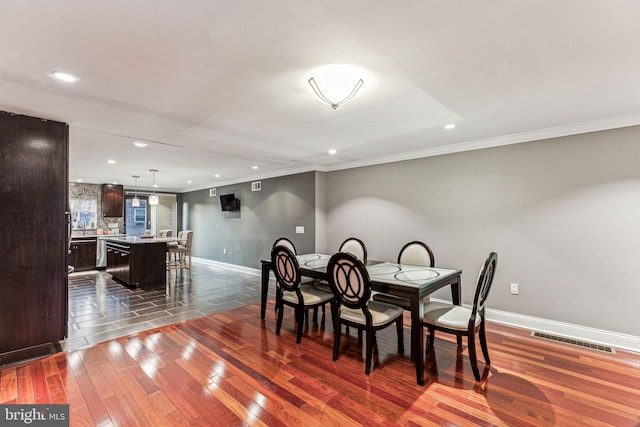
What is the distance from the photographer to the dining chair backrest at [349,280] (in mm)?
2516

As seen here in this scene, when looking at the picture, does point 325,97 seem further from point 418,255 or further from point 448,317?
point 418,255

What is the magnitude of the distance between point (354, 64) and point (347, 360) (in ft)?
8.22

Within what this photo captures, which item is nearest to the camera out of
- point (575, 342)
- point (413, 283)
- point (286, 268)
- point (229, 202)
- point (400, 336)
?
point (413, 283)

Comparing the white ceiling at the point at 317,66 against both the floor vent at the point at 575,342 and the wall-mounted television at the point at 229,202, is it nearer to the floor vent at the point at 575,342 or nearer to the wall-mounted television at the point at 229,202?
the floor vent at the point at 575,342

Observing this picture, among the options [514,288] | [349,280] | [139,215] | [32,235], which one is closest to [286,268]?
[349,280]

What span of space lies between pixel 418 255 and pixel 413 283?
123 centimetres

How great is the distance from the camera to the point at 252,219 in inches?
271

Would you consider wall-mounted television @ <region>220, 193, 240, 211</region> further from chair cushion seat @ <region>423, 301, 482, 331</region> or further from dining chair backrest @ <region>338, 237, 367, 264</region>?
chair cushion seat @ <region>423, 301, 482, 331</region>

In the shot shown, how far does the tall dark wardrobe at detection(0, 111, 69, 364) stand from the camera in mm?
2689

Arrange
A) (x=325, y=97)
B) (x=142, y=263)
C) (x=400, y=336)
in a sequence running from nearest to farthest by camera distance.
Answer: (x=325, y=97), (x=400, y=336), (x=142, y=263)

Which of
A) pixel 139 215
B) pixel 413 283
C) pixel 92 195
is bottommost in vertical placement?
pixel 413 283

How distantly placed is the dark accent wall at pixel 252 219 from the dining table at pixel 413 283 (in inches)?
84.7

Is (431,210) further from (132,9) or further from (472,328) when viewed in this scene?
(132,9)

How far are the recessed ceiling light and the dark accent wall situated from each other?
388 cm
